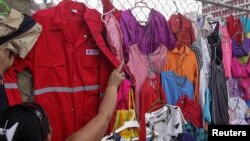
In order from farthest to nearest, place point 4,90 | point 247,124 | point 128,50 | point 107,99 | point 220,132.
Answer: point 247,124
point 220,132
point 128,50
point 107,99
point 4,90

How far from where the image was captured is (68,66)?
228 centimetres

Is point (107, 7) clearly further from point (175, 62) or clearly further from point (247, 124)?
point (247, 124)

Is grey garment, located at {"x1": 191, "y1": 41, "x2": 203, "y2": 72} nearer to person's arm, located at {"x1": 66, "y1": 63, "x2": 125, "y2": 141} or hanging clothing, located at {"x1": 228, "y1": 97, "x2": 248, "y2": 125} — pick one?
hanging clothing, located at {"x1": 228, "y1": 97, "x2": 248, "y2": 125}

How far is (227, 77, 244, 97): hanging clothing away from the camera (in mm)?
3357

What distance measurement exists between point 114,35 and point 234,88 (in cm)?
159

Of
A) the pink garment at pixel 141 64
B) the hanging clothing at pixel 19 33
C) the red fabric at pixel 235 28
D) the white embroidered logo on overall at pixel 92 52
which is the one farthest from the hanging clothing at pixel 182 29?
the hanging clothing at pixel 19 33

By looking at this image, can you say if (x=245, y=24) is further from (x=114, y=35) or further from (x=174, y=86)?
(x=114, y=35)

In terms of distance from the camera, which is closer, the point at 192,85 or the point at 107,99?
the point at 107,99

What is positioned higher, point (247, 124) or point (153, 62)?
point (153, 62)

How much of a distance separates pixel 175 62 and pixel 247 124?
4.00ft

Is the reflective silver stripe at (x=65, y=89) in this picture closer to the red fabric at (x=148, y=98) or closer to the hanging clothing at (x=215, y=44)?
the red fabric at (x=148, y=98)

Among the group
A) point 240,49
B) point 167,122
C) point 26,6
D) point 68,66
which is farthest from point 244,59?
point 26,6

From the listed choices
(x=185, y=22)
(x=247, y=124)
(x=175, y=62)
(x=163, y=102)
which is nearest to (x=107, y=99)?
(x=163, y=102)

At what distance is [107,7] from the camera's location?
8.20 ft
